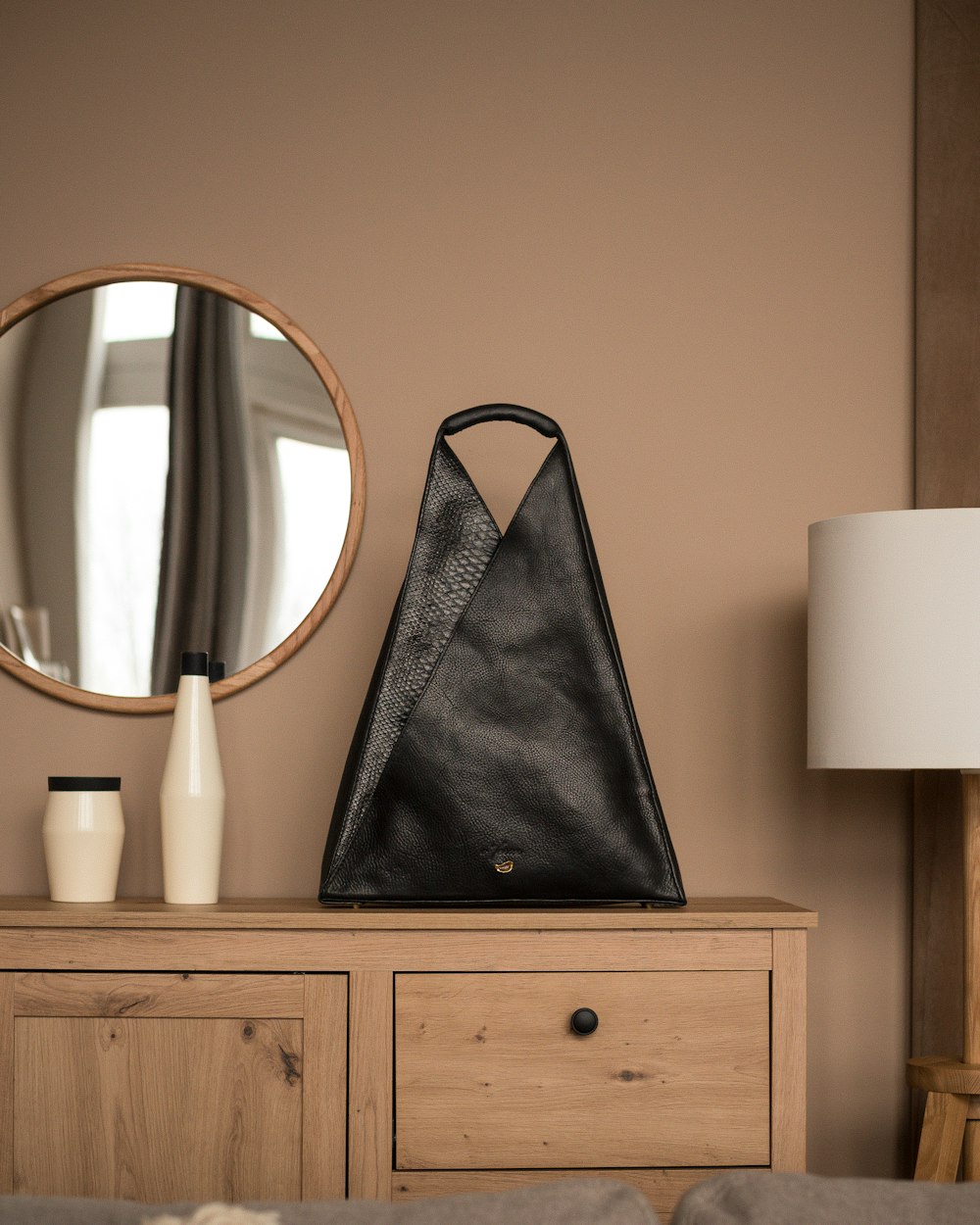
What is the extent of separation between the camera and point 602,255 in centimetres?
194

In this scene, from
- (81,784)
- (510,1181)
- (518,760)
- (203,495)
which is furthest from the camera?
(203,495)

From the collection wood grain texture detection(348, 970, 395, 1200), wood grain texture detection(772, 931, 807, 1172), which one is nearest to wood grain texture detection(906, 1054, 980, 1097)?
wood grain texture detection(772, 931, 807, 1172)

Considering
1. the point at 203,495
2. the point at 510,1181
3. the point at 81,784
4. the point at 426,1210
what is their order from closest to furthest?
the point at 426,1210 < the point at 510,1181 < the point at 81,784 < the point at 203,495

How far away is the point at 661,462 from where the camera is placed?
192cm

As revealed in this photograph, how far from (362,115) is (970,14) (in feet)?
3.45

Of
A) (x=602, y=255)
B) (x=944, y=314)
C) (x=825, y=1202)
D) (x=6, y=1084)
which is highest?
(x=602, y=255)

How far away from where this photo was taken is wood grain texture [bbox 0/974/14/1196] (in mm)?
1396

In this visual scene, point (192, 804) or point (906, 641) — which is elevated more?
point (906, 641)

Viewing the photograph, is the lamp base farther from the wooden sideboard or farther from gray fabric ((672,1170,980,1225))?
gray fabric ((672,1170,980,1225))

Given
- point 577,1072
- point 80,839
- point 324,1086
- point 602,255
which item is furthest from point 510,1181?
point 602,255

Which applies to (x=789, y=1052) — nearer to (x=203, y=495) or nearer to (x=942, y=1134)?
(x=942, y=1134)

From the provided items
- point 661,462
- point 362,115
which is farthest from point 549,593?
point 362,115

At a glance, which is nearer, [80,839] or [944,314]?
[80,839]

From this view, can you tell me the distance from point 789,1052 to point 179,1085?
2.50 ft
